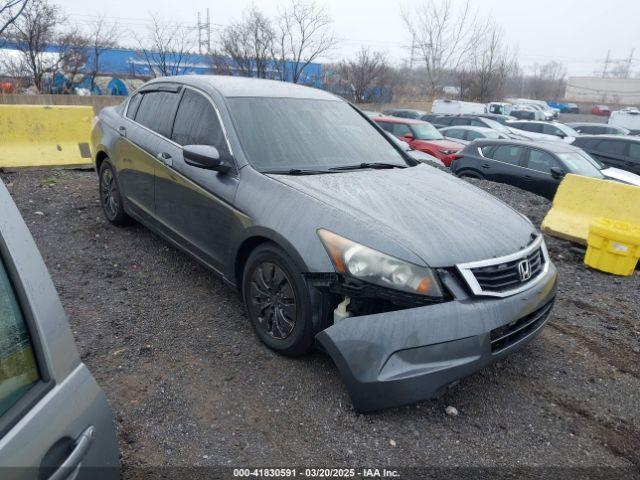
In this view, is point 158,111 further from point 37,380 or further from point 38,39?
point 38,39

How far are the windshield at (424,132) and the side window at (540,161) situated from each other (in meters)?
4.78

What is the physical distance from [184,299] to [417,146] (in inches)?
418

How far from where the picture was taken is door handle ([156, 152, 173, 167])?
3868 mm

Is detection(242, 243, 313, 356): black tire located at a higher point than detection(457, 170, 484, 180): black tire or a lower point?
higher

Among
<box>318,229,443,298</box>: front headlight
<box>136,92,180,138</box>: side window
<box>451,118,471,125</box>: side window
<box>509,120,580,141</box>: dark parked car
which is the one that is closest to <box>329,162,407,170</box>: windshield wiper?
<box>318,229,443,298</box>: front headlight

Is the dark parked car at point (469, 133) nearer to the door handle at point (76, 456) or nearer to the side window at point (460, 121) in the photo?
the side window at point (460, 121)

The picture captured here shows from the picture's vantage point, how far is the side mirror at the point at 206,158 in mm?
3174

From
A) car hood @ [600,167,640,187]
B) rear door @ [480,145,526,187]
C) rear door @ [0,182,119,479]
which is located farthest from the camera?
rear door @ [480,145,526,187]

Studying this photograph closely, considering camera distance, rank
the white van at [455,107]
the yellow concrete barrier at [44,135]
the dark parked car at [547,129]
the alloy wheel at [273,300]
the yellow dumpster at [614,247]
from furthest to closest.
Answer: the white van at [455,107] < the dark parked car at [547,129] < the yellow concrete barrier at [44,135] < the yellow dumpster at [614,247] < the alloy wheel at [273,300]

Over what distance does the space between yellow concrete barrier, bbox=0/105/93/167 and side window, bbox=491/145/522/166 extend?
762 cm

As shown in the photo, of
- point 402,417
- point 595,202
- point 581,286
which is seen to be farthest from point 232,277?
point 595,202

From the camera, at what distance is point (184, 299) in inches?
150

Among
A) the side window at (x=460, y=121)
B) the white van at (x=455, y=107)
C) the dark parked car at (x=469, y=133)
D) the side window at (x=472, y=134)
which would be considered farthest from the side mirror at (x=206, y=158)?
the white van at (x=455, y=107)

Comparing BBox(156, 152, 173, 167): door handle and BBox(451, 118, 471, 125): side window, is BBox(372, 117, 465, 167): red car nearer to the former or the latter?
BBox(451, 118, 471, 125): side window
